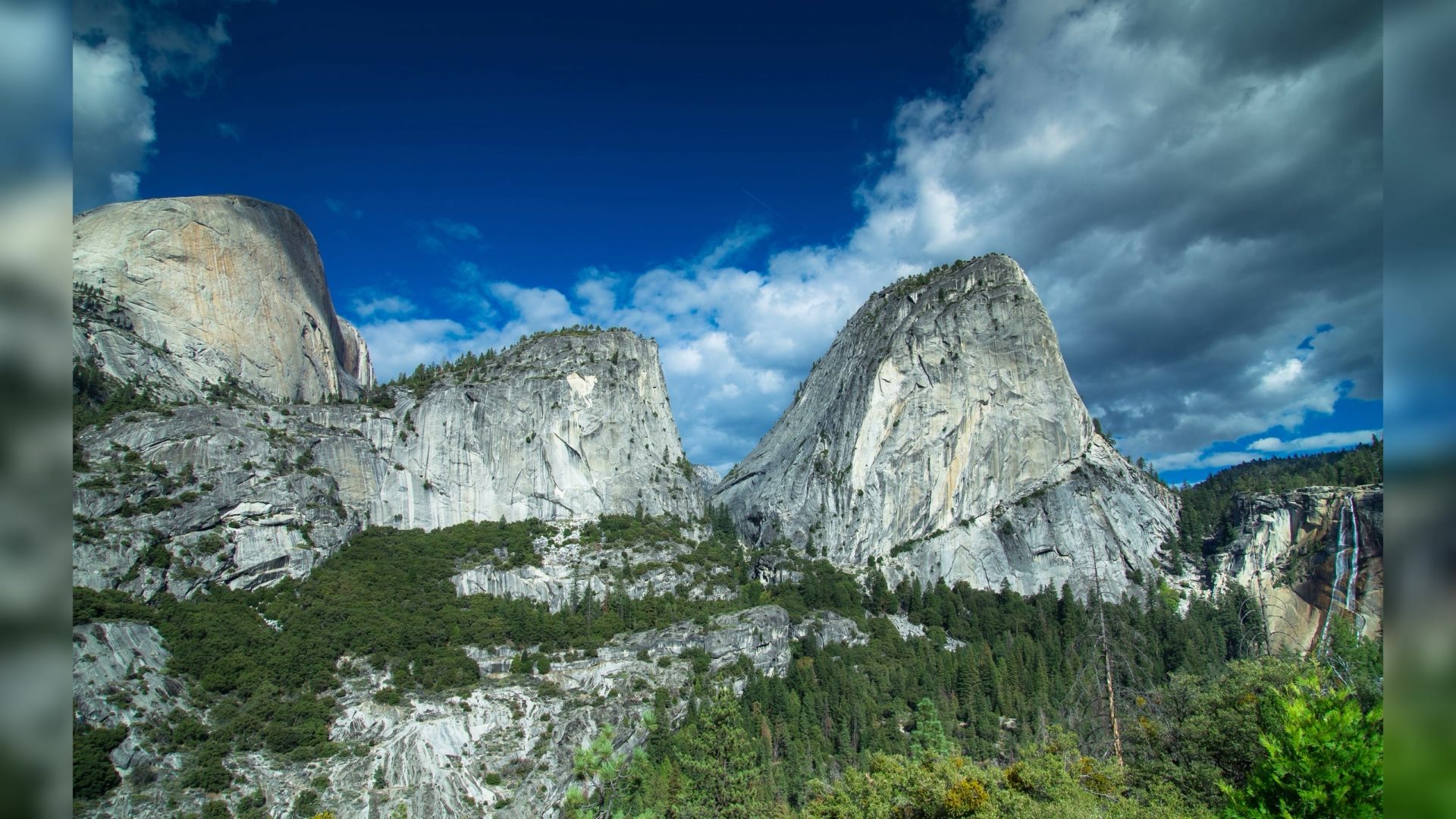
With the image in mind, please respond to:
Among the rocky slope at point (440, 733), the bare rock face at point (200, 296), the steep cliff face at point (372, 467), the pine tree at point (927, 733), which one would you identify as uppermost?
the bare rock face at point (200, 296)

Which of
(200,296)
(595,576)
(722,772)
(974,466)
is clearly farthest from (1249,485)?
(200,296)

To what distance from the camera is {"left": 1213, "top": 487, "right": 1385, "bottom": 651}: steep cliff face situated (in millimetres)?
90000

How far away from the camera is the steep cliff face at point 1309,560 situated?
90.0 metres

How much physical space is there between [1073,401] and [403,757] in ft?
348

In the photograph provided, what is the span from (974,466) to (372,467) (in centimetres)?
8990

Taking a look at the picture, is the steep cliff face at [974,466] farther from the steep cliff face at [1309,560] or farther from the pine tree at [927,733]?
the pine tree at [927,733]

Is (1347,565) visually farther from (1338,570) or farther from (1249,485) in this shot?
(1249,485)

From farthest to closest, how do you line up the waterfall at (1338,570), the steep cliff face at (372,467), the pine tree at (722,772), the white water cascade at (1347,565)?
1. the waterfall at (1338,570)
2. the white water cascade at (1347,565)
3. the steep cliff face at (372,467)
4. the pine tree at (722,772)

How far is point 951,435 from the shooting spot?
385ft

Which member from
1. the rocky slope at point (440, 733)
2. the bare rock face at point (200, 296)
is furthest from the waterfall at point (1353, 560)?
the bare rock face at point (200, 296)

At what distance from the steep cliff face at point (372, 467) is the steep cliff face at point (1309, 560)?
8264 cm

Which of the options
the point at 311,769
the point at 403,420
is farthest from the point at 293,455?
the point at 311,769

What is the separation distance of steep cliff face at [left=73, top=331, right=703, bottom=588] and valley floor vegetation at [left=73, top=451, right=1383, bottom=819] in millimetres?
4492
